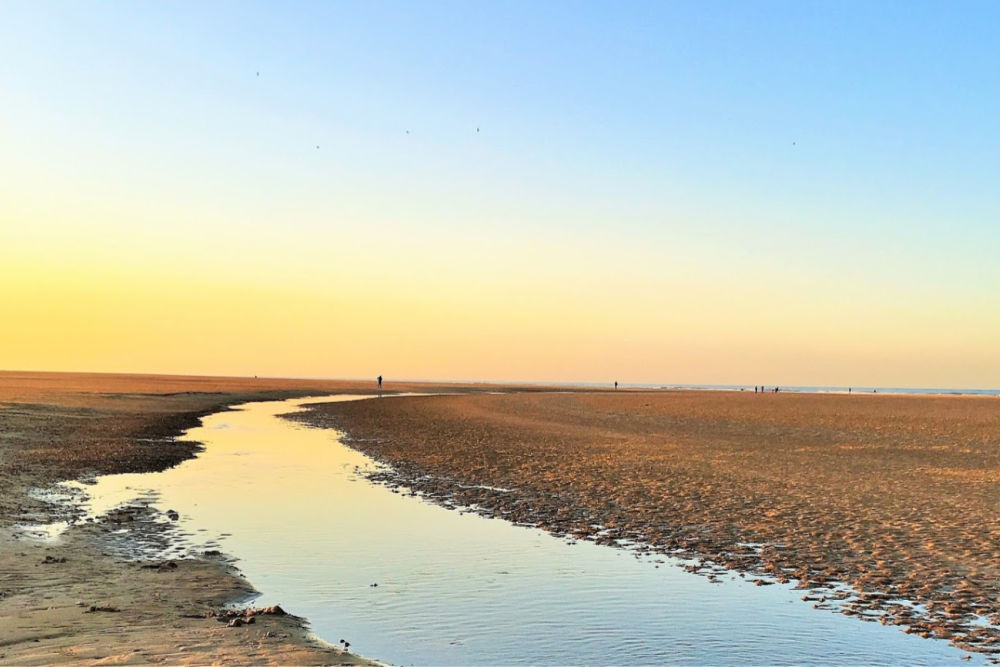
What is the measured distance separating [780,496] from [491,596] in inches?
482

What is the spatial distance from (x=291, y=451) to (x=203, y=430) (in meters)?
14.4

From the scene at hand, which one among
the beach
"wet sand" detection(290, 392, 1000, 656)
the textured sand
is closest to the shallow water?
the beach

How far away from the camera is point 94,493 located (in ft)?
74.8

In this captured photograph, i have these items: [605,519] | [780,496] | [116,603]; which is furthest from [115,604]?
[780,496]

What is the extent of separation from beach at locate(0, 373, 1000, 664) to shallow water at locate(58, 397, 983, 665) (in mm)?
697

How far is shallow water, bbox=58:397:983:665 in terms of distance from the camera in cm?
1027

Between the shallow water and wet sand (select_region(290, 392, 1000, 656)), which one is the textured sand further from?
wet sand (select_region(290, 392, 1000, 656))

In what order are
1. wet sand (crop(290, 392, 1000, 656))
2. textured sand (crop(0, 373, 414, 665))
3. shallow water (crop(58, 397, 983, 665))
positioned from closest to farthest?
textured sand (crop(0, 373, 414, 665)) < shallow water (crop(58, 397, 983, 665)) < wet sand (crop(290, 392, 1000, 656))

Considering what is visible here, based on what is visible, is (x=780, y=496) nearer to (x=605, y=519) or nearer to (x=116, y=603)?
(x=605, y=519)

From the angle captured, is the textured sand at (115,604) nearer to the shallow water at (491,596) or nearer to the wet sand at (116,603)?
the wet sand at (116,603)

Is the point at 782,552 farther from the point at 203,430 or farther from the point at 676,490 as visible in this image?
the point at 203,430

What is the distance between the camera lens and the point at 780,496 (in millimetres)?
22094

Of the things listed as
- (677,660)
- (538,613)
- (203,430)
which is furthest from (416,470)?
(203,430)

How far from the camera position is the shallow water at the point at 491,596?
10.3 metres
